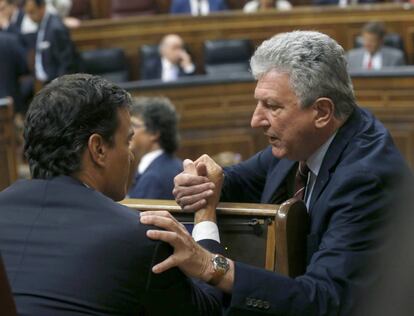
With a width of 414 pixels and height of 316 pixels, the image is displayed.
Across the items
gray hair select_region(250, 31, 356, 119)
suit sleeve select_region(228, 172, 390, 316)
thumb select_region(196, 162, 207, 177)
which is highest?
gray hair select_region(250, 31, 356, 119)

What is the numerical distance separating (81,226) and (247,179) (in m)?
0.90

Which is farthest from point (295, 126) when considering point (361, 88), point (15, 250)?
point (361, 88)

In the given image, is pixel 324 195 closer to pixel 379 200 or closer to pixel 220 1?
pixel 379 200

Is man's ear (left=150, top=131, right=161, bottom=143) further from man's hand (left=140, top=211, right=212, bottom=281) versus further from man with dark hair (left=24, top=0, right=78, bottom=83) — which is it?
man with dark hair (left=24, top=0, right=78, bottom=83)

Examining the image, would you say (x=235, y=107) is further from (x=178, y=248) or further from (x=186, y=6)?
(x=178, y=248)

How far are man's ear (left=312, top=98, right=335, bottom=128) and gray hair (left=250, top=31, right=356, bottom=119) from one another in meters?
0.01

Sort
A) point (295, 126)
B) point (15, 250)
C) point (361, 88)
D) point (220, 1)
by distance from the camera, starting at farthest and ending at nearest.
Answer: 1. point (220, 1)
2. point (361, 88)
3. point (295, 126)
4. point (15, 250)

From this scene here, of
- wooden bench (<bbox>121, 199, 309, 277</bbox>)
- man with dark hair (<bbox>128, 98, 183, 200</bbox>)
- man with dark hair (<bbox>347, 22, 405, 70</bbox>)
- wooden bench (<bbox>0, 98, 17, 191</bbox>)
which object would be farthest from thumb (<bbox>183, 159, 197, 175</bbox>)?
man with dark hair (<bbox>347, 22, 405, 70</bbox>)

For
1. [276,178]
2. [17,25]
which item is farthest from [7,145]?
[276,178]

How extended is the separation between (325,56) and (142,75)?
252 inches

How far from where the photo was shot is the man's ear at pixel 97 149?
2066 millimetres

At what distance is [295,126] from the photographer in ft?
8.00

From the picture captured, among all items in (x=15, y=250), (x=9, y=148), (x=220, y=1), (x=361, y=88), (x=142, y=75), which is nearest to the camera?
(x=15, y=250)

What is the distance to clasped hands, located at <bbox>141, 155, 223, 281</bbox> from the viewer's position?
2025 millimetres
